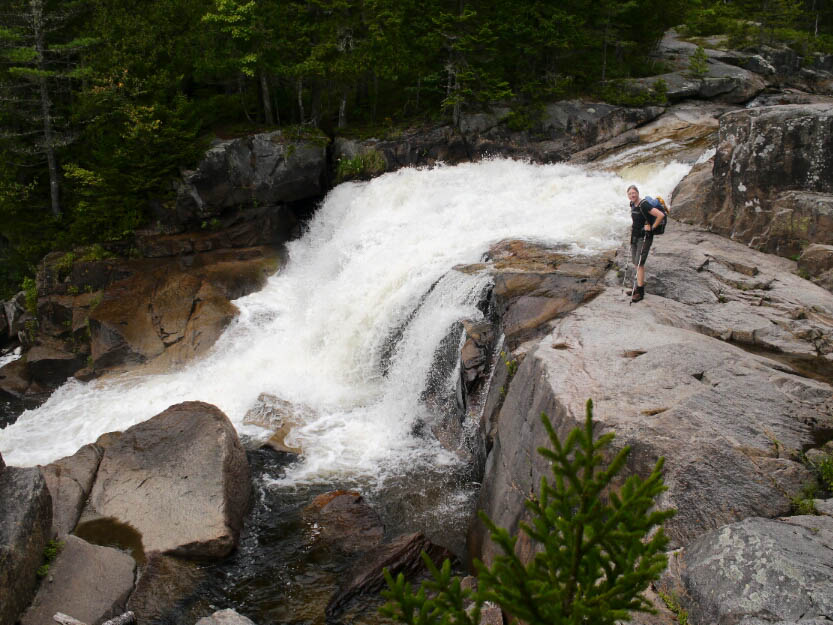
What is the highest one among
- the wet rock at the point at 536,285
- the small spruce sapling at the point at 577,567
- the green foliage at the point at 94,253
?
the small spruce sapling at the point at 577,567

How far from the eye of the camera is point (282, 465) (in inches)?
410

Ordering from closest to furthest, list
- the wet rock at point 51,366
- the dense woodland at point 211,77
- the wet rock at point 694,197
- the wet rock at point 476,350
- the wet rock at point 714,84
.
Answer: the wet rock at point 476,350, the wet rock at point 694,197, the wet rock at point 51,366, the dense woodland at point 211,77, the wet rock at point 714,84

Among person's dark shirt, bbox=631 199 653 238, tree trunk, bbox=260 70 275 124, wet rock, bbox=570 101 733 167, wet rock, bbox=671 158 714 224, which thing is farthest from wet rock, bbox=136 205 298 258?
person's dark shirt, bbox=631 199 653 238

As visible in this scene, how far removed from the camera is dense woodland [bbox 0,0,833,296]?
1841 cm

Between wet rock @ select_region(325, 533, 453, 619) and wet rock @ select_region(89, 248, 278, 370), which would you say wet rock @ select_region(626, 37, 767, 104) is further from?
wet rock @ select_region(325, 533, 453, 619)

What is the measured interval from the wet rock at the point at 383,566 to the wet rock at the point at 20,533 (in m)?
3.58

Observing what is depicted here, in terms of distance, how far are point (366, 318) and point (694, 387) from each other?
8.26 m

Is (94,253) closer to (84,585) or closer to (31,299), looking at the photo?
(31,299)

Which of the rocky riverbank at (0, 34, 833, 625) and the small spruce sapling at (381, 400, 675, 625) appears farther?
the rocky riverbank at (0, 34, 833, 625)

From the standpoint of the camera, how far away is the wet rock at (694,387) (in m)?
5.46

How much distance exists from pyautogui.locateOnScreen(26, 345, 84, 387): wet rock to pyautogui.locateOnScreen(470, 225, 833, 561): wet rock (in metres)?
13.7

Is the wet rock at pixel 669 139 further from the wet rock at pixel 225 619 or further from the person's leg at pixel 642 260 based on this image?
the wet rock at pixel 225 619

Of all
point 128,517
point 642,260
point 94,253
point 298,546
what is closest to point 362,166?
point 94,253

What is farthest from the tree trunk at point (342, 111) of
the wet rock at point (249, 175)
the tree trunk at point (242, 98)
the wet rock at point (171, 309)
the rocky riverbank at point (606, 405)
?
the rocky riverbank at point (606, 405)
